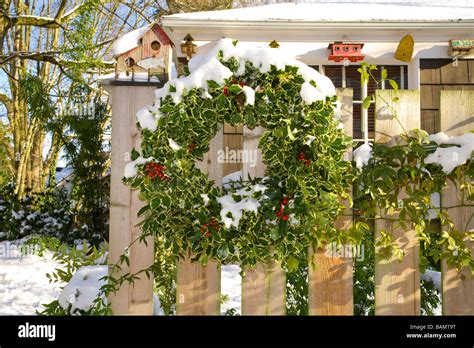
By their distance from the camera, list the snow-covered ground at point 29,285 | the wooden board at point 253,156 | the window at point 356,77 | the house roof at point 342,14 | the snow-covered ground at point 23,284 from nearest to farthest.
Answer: the wooden board at point 253,156, the snow-covered ground at point 29,285, the snow-covered ground at point 23,284, the house roof at point 342,14, the window at point 356,77

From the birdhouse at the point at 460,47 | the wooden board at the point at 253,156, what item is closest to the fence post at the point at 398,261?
the wooden board at the point at 253,156

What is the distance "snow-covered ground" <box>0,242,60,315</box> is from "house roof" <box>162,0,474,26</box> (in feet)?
11.8

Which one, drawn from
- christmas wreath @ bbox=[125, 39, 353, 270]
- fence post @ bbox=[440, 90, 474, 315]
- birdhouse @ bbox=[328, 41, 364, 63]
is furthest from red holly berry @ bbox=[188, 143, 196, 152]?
birdhouse @ bbox=[328, 41, 364, 63]

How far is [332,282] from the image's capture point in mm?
2236

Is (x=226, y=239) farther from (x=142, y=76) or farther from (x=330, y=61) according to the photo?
(x=330, y=61)

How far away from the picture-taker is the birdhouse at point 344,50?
21.0 feet

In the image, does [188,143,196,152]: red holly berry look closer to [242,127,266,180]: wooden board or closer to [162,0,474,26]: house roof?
[242,127,266,180]: wooden board

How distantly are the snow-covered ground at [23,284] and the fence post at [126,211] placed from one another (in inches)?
97.8

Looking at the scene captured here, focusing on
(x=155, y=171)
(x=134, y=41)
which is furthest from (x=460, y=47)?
(x=155, y=171)

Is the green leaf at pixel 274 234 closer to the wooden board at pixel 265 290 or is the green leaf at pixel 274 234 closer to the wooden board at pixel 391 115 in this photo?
the wooden board at pixel 265 290

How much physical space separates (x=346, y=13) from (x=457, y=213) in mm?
5213

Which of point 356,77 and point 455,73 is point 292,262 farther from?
point 455,73
